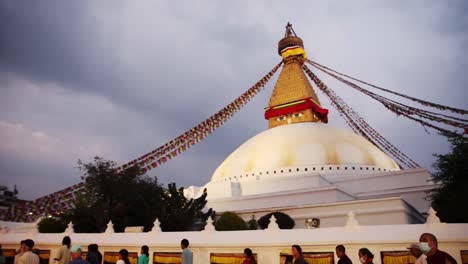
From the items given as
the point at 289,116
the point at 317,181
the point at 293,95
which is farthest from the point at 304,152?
the point at 293,95

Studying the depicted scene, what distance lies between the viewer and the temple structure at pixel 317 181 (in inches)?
720

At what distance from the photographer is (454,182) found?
15320 millimetres

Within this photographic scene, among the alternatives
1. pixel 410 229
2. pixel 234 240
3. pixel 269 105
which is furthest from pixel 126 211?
pixel 269 105

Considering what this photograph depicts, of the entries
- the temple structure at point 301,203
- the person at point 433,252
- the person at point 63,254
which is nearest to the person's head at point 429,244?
the person at point 433,252

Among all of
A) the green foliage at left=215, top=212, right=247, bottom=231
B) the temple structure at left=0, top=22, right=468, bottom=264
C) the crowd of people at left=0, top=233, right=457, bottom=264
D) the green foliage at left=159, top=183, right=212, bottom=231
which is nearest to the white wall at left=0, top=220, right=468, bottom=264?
the temple structure at left=0, top=22, right=468, bottom=264

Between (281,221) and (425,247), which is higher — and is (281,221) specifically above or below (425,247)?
above

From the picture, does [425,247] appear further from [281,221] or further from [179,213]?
[179,213]

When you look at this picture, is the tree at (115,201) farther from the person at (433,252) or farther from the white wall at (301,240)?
the person at (433,252)

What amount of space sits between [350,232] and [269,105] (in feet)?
92.1

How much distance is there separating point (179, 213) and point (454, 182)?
1342cm

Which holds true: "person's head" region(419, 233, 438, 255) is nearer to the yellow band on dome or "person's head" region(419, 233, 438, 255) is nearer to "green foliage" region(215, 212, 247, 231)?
"green foliage" region(215, 212, 247, 231)

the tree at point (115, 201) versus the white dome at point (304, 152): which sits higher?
the white dome at point (304, 152)

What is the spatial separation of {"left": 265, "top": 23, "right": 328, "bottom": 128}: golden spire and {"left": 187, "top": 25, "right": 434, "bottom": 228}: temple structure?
5931mm

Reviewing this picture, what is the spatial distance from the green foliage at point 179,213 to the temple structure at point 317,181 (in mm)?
2748
